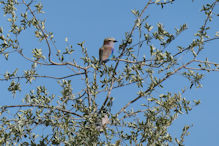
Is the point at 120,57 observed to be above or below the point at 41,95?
above

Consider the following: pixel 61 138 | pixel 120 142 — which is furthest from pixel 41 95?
pixel 120 142

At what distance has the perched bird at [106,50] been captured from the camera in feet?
28.7

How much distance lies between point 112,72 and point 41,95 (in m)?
1.55

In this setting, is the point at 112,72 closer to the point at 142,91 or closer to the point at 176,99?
the point at 142,91

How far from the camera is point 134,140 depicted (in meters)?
6.82

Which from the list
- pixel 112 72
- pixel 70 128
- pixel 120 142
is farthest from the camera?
pixel 112 72

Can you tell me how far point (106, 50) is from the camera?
8.78 m

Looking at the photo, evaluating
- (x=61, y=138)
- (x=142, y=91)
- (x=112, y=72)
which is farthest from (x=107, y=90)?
(x=61, y=138)

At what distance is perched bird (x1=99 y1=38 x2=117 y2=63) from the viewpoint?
344 inches

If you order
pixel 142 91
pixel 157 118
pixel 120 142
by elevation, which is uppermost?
pixel 142 91

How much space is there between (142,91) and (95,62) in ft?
3.98

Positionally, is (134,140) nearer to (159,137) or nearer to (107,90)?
(159,137)

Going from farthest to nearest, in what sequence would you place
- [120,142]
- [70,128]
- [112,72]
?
1. [112,72]
2. [70,128]
3. [120,142]

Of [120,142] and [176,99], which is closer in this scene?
[120,142]
